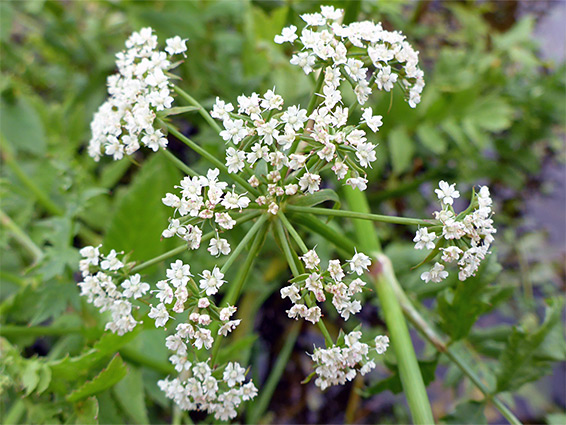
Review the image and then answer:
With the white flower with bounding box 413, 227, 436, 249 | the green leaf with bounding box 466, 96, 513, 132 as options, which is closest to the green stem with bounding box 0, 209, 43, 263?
the white flower with bounding box 413, 227, 436, 249

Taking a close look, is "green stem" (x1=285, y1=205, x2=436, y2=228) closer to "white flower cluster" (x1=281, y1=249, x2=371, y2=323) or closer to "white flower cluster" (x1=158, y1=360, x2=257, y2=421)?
"white flower cluster" (x1=281, y1=249, x2=371, y2=323)

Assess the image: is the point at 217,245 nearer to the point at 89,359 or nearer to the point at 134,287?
the point at 134,287

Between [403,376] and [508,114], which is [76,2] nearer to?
[508,114]

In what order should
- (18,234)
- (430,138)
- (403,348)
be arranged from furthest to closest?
(430,138) → (18,234) → (403,348)

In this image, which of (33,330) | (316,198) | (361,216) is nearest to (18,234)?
(33,330)

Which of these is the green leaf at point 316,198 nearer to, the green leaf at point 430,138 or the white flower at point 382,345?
the white flower at point 382,345

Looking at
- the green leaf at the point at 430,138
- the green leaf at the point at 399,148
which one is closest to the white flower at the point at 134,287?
the green leaf at the point at 399,148
